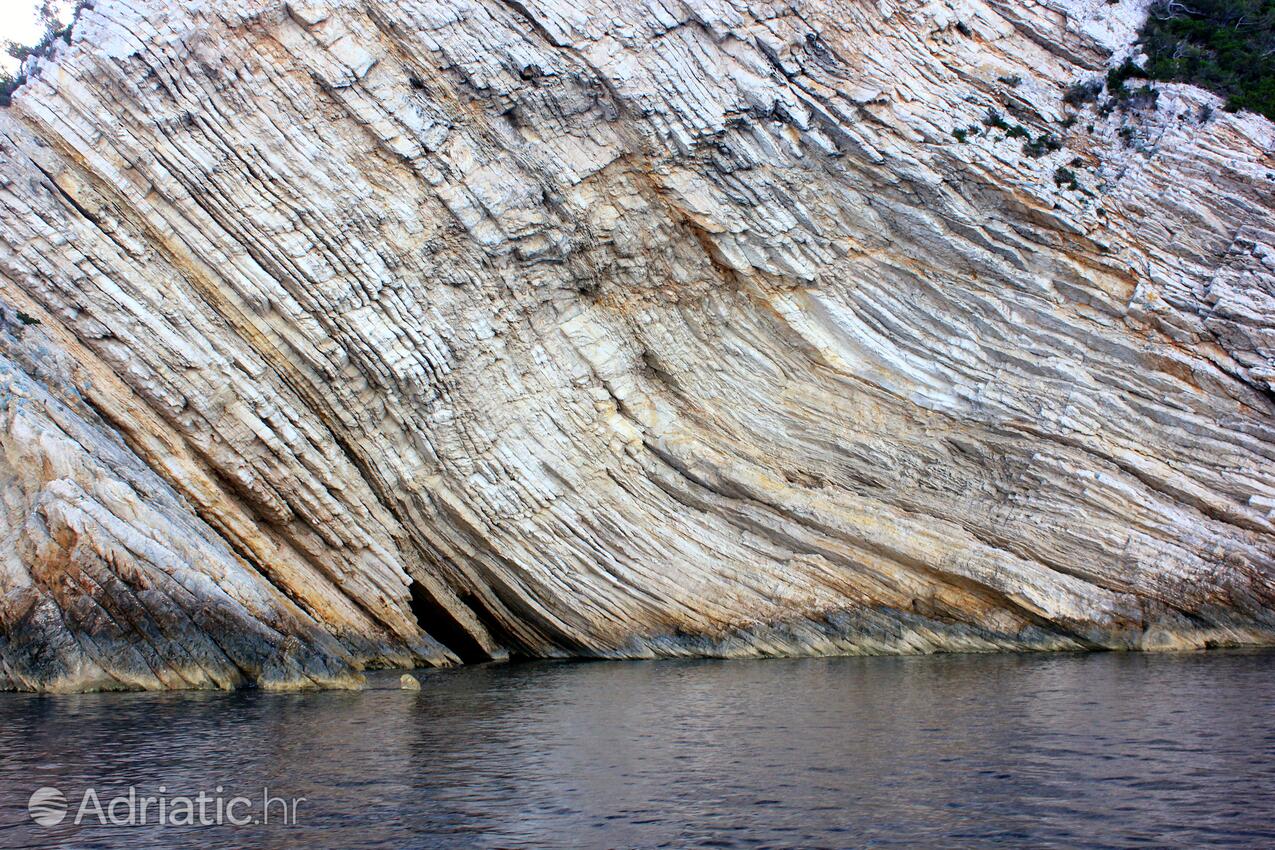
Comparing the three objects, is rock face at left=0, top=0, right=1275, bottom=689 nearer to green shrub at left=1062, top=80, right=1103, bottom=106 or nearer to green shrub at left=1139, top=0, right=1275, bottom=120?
green shrub at left=1062, top=80, right=1103, bottom=106

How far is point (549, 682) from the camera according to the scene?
66.9 ft

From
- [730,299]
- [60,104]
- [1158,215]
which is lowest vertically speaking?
[730,299]

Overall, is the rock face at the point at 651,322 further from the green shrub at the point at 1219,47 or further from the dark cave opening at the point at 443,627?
the green shrub at the point at 1219,47

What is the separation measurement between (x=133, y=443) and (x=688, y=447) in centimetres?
1183

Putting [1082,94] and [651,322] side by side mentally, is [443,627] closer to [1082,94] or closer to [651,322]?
[651,322]

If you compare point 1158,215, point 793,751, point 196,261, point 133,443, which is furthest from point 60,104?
point 1158,215

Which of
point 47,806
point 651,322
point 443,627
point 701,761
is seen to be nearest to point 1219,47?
point 651,322

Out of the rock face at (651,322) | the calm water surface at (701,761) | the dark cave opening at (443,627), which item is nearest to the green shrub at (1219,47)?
the rock face at (651,322)

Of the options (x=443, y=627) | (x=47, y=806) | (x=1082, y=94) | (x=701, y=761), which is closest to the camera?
(x=47, y=806)

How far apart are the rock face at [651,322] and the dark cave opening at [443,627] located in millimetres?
162

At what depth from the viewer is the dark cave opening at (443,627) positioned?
25109 millimetres

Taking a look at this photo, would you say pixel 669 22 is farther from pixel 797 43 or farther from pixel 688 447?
pixel 688 447

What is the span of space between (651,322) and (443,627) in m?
8.88

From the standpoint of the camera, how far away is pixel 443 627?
26.1 meters
